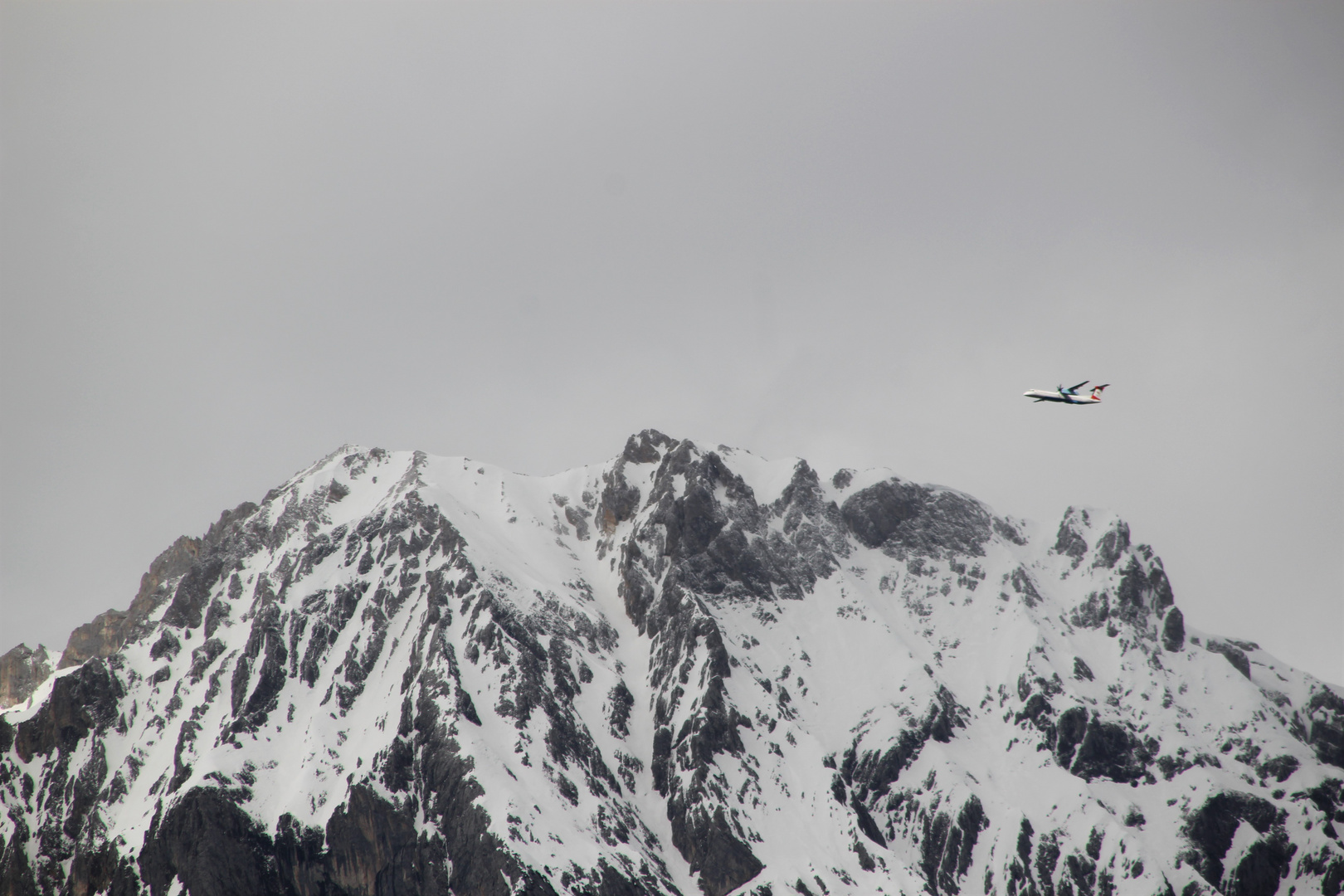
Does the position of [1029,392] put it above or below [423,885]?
above

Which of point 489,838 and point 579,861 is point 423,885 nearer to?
point 489,838

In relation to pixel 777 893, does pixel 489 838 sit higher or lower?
higher

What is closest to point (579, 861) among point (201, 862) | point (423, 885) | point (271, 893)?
point (423, 885)

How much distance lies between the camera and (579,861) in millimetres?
195500

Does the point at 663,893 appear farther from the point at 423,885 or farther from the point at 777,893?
the point at 423,885

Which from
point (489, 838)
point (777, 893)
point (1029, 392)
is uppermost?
point (1029, 392)

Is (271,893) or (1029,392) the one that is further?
(271,893)

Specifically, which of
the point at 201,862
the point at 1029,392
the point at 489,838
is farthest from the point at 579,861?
the point at 1029,392

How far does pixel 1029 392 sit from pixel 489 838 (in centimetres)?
11978

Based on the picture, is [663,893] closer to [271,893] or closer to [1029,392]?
[271,893]

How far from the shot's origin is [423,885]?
19862 cm

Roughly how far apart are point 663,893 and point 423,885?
43451 mm

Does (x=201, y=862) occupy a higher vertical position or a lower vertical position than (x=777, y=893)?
higher

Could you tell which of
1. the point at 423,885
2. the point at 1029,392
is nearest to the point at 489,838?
the point at 423,885
